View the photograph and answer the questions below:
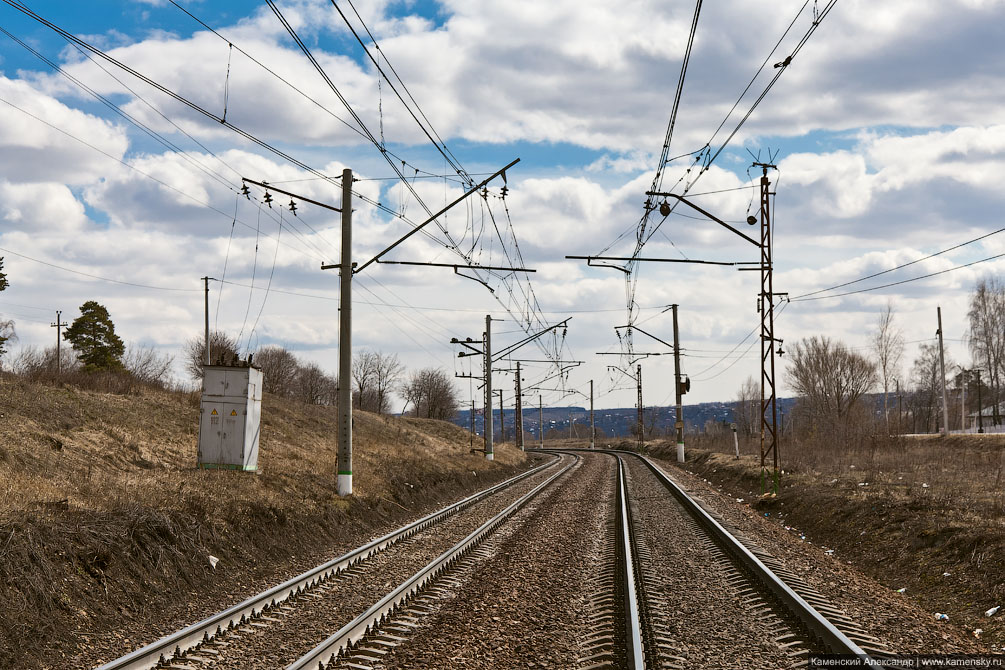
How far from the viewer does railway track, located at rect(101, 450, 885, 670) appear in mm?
8039

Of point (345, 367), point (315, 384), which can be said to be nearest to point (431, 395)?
point (315, 384)

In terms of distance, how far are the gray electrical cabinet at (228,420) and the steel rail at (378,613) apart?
6.99 metres

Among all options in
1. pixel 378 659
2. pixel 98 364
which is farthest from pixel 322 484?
pixel 98 364

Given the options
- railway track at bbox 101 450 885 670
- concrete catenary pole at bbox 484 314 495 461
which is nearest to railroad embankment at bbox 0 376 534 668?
railway track at bbox 101 450 885 670

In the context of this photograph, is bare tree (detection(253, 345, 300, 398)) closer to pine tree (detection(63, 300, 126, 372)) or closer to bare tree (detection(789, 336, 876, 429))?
pine tree (detection(63, 300, 126, 372))

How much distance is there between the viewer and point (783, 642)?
8562mm

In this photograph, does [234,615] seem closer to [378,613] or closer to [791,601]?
[378,613]

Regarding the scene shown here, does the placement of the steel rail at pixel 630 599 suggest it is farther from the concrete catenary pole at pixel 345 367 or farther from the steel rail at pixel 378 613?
the concrete catenary pole at pixel 345 367

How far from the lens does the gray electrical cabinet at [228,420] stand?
1992cm

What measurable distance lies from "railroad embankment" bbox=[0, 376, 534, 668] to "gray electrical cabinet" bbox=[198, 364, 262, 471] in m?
0.83

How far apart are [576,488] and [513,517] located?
9331 mm

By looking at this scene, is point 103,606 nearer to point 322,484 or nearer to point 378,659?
point 378,659

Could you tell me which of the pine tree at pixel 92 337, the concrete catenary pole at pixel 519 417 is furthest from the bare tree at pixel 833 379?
the pine tree at pixel 92 337

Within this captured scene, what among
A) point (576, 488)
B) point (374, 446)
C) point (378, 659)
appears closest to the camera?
point (378, 659)
